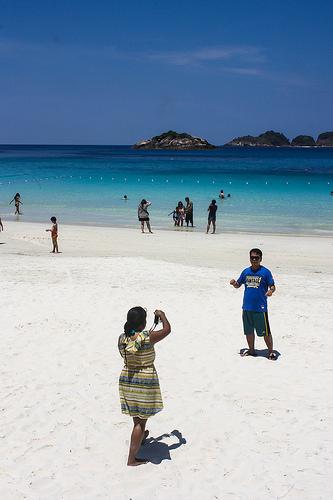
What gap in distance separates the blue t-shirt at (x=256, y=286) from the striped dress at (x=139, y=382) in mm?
3263

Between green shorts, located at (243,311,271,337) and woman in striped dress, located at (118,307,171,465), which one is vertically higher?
woman in striped dress, located at (118,307,171,465)

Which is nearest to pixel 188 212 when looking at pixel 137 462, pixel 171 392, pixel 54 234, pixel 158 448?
pixel 54 234

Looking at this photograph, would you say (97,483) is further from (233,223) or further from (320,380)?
(233,223)

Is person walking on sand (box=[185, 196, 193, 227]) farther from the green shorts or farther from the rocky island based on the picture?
the rocky island

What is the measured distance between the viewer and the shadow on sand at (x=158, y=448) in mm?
5664

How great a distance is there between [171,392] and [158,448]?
4.40 feet

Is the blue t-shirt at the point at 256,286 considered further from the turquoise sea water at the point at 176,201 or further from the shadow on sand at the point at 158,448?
the turquoise sea water at the point at 176,201

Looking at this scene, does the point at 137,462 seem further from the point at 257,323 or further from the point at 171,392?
the point at 257,323

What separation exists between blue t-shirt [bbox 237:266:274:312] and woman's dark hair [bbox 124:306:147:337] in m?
3.32

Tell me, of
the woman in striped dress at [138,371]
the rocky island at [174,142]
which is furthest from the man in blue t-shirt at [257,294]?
the rocky island at [174,142]

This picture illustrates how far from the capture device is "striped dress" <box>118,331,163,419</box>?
527 centimetres

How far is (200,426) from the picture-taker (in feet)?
20.6

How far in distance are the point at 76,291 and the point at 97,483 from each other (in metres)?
7.13

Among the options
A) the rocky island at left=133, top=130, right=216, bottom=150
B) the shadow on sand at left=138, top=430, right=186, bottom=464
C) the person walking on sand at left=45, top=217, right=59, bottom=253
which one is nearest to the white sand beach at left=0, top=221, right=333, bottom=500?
the shadow on sand at left=138, top=430, right=186, bottom=464
